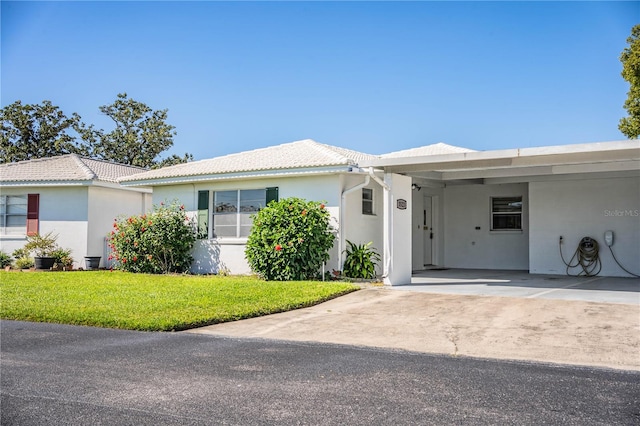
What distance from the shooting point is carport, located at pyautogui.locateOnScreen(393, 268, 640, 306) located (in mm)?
10477

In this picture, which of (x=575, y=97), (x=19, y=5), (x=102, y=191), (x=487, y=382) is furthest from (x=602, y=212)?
(x=102, y=191)

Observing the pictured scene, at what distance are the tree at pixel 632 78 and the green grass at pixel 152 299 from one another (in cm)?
1676

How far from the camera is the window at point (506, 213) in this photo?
17.5 m

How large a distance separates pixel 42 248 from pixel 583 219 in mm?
16241

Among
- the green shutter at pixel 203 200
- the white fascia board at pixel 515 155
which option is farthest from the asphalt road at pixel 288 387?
the green shutter at pixel 203 200

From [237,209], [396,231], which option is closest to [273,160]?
[237,209]

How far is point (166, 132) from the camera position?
3650cm

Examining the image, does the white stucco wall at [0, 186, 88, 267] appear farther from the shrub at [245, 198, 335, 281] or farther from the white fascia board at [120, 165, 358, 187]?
the shrub at [245, 198, 335, 281]

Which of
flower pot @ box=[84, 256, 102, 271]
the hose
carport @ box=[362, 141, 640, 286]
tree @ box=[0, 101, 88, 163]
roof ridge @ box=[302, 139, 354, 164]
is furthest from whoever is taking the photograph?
tree @ box=[0, 101, 88, 163]

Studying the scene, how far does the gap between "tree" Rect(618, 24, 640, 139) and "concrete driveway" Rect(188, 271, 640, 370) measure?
525 inches

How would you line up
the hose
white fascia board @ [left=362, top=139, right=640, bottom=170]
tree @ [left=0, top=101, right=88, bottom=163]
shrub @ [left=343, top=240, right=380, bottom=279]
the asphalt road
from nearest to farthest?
the asphalt road, white fascia board @ [left=362, top=139, right=640, bottom=170], shrub @ [left=343, top=240, right=380, bottom=279], the hose, tree @ [left=0, top=101, right=88, bottom=163]

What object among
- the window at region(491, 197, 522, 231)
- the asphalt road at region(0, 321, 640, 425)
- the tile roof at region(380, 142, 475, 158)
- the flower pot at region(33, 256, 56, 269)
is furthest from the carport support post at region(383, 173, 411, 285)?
the flower pot at region(33, 256, 56, 269)

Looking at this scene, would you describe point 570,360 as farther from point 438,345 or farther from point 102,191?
point 102,191

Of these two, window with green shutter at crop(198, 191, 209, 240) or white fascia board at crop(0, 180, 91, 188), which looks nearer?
window with green shutter at crop(198, 191, 209, 240)
